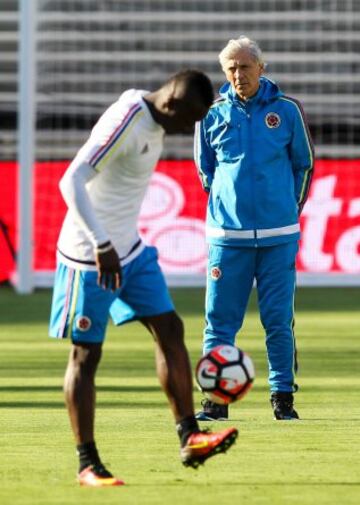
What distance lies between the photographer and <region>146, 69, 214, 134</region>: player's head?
6930mm

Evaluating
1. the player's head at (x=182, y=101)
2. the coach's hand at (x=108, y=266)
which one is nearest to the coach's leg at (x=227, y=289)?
the player's head at (x=182, y=101)

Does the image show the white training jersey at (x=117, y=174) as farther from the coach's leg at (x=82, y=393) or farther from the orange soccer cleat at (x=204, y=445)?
the orange soccer cleat at (x=204, y=445)

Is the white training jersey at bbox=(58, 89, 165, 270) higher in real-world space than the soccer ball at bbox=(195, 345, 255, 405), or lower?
higher

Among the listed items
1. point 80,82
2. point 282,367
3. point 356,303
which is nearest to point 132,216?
point 282,367

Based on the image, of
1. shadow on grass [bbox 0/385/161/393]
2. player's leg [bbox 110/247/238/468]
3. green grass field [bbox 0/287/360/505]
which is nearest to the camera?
green grass field [bbox 0/287/360/505]

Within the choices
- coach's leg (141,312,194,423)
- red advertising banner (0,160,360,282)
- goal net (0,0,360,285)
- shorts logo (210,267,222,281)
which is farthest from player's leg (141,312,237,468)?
goal net (0,0,360,285)

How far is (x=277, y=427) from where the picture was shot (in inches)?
347

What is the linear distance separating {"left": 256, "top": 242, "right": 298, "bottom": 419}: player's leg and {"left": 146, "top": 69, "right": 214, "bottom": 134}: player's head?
2.26 meters

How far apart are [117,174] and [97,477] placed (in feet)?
4.06

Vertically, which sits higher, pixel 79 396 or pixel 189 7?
pixel 79 396

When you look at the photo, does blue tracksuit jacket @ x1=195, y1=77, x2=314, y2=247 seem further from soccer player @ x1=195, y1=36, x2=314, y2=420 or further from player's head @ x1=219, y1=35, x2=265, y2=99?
player's head @ x1=219, y1=35, x2=265, y2=99

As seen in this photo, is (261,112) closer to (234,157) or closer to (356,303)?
(234,157)

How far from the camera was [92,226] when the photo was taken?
22.2 feet

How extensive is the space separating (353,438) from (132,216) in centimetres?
199
